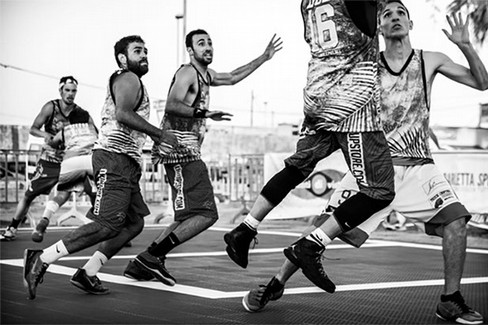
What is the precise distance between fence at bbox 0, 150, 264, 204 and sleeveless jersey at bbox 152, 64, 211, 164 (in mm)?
7571

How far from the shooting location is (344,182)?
4691 millimetres

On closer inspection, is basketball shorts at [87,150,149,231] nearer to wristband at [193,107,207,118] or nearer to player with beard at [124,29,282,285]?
player with beard at [124,29,282,285]

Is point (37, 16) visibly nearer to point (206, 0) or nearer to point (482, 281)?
point (206, 0)

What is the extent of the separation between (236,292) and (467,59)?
220cm

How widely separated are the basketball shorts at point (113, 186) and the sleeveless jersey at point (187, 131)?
0.41 meters

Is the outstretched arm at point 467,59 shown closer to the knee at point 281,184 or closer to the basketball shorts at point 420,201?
the basketball shorts at point 420,201

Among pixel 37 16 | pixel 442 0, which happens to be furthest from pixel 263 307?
pixel 442 0

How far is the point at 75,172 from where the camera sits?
8836mm

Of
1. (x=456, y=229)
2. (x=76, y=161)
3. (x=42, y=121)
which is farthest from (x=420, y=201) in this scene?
(x=42, y=121)

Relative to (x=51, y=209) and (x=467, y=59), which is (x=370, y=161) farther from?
(x=51, y=209)

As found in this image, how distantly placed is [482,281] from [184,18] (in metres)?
3.14

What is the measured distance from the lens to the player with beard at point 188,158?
19.2 ft

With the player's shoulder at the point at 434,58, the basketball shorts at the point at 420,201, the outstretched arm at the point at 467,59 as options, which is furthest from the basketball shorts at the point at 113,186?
the outstretched arm at the point at 467,59

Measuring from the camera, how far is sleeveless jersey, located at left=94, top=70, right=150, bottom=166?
217 inches
